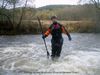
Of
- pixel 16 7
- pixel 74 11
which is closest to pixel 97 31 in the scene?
pixel 74 11

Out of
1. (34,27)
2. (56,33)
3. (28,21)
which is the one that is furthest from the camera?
(28,21)

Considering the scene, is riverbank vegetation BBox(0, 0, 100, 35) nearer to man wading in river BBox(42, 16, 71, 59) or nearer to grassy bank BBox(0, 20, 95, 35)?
grassy bank BBox(0, 20, 95, 35)

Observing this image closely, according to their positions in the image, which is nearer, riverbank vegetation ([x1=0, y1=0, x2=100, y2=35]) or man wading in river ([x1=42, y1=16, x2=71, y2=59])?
man wading in river ([x1=42, y1=16, x2=71, y2=59])

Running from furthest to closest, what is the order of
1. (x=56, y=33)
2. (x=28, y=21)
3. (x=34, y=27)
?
(x=28, y=21) → (x=34, y=27) → (x=56, y=33)

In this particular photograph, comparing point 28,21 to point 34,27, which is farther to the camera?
point 28,21

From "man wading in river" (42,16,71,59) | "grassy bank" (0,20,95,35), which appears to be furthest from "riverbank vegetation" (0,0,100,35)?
"man wading in river" (42,16,71,59)

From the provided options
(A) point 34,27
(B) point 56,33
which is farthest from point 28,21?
(B) point 56,33

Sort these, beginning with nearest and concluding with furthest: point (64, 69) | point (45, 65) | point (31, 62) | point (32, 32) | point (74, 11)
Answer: point (64, 69) < point (45, 65) < point (31, 62) < point (32, 32) < point (74, 11)

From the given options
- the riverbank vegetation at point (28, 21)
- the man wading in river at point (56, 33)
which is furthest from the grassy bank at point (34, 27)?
the man wading in river at point (56, 33)

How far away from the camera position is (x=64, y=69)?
39.8ft

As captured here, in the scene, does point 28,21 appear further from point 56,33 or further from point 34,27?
point 56,33

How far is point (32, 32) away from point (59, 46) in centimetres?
2977

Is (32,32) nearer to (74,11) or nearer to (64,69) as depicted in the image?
(74,11)

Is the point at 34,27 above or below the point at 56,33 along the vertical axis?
below
